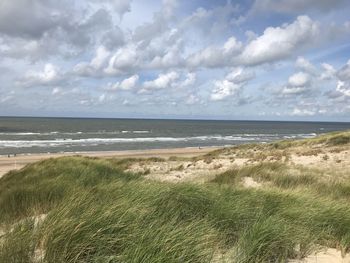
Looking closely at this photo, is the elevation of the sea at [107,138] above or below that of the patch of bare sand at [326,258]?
below

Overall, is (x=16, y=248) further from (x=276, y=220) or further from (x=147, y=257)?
(x=276, y=220)

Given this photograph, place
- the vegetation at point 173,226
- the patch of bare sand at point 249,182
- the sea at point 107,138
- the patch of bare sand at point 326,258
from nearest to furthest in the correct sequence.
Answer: the vegetation at point 173,226
the patch of bare sand at point 326,258
the patch of bare sand at point 249,182
the sea at point 107,138

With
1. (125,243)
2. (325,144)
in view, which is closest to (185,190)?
(125,243)

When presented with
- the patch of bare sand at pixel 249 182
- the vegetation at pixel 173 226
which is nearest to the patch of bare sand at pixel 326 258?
the vegetation at pixel 173 226

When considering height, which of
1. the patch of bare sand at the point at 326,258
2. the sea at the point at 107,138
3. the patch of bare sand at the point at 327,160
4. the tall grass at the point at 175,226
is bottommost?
the sea at the point at 107,138

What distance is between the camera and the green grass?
12.1 ft

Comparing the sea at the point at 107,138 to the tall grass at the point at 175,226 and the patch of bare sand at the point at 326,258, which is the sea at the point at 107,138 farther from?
the patch of bare sand at the point at 326,258

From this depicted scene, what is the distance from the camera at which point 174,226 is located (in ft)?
15.1

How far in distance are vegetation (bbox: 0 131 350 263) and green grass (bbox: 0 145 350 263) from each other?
10 mm

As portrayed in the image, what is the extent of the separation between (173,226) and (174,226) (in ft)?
0.33

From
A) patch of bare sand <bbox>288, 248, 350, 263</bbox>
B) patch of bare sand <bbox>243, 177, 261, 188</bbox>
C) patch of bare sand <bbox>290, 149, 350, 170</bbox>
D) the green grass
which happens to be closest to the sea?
patch of bare sand <bbox>290, 149, 350, 170</bbox>

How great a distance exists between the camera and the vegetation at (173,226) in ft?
12.1

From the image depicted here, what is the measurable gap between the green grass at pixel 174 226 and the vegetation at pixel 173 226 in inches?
0.4

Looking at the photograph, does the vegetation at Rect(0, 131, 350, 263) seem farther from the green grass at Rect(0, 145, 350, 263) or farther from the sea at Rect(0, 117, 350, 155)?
the sea at Rect(0, 117, 350, 155)
